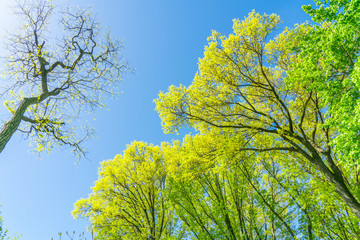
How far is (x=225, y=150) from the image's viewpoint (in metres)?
8.14

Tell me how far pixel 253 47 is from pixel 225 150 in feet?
14.7

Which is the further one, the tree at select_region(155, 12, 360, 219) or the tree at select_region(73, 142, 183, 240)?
the tree at select_region(73, 142, 183, 240)

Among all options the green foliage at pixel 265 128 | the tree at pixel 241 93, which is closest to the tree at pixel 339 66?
the green foliage at pixel 265 128

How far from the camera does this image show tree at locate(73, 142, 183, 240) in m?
11.6

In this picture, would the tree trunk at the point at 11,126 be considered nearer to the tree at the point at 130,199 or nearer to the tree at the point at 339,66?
the tree at the point at 130,199

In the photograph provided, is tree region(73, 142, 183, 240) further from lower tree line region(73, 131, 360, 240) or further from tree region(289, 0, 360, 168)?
tree region(289, 0, 360, 168)

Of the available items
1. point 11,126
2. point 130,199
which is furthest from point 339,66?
point 130,199

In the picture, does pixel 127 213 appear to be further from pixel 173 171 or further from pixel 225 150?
pixel 225 150

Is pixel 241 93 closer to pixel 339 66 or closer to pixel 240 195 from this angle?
pixel 339 66

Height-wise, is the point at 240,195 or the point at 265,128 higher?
the point at 265,128

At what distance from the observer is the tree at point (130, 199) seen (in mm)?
11648

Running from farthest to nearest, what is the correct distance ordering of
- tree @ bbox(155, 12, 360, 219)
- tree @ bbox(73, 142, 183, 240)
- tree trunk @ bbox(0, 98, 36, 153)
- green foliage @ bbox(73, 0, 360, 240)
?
tree @ bbox(73, 142, 183, 240) < tree @ bbox(155, 12, 360, 219) < green foliage @ bbox(73, 0, 360, 240) < tree trunk @ bbox(0, 98, 36, 153)

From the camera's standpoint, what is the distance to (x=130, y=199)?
12.7 meters

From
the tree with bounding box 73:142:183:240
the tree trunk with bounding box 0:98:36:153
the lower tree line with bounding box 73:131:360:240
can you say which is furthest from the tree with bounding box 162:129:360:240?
the tree trunk with bounding box 0:98:36:153
